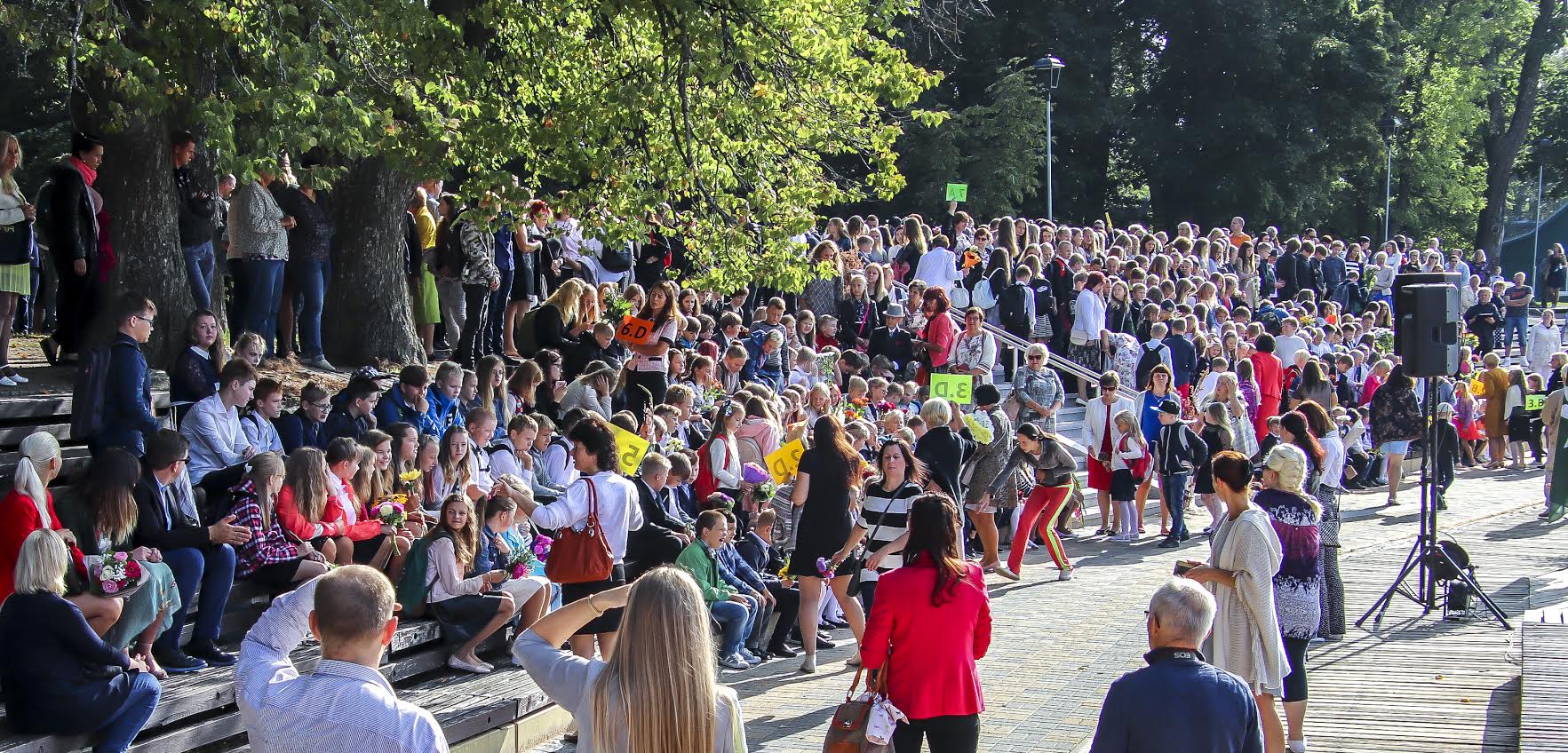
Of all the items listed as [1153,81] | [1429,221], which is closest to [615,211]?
[1153,81]

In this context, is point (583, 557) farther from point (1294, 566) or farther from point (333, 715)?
point (333, 715)

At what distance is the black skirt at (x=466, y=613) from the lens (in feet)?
32.0

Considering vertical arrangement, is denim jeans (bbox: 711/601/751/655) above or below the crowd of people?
below

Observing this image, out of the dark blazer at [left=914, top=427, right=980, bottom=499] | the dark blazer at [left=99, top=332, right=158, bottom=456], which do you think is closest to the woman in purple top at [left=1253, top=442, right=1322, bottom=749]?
the dark blazer at [left=914, top=427, right=980, bottom=499]

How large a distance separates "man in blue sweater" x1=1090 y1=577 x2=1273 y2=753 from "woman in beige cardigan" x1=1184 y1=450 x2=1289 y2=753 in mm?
2370

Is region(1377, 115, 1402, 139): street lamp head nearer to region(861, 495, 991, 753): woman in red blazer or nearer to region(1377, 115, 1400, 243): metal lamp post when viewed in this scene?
region(1377, 115, 1400, 243): metal lamp post

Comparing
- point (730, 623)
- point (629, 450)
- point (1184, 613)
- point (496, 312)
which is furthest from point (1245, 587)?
point (496, 312)

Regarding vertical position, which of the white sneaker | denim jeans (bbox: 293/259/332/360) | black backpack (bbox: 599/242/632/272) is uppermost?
black backpack (bbox: 599/242/632/272)

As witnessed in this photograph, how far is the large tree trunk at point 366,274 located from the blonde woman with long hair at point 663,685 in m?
11.6

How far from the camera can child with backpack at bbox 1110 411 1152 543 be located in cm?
1639

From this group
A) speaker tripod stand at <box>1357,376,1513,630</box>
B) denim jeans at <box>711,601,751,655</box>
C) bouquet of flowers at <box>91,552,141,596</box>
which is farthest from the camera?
speaker tripod stand at <box>1357,376,1513,630</box>

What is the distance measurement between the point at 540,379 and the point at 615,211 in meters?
1.56

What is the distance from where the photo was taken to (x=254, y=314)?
1331cm

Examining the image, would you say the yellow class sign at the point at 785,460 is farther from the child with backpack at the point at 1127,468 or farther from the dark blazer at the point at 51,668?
the dark blazer at the point at 51,668
